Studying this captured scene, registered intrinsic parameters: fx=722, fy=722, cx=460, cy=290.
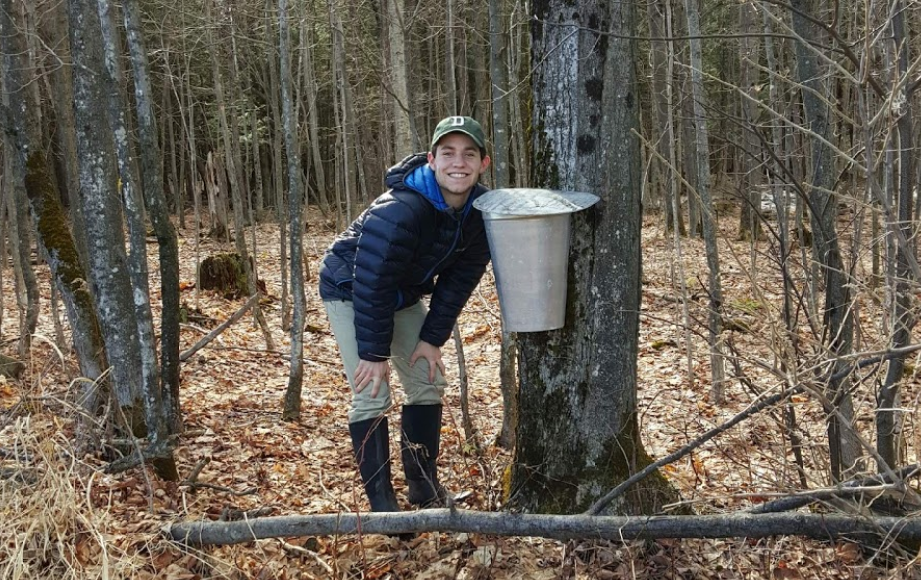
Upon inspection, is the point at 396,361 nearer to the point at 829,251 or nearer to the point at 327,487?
the point at 327,487

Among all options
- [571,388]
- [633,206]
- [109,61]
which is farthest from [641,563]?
[109,61]

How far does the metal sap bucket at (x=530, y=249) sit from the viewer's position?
285 centimetres

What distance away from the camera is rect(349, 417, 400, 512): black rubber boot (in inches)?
134

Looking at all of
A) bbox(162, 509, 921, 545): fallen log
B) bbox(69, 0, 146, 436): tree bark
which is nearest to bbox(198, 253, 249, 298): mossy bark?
bbox(69, 0, 146, 436): tree bark

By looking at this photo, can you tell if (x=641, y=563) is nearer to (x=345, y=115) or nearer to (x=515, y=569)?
(x=515, y=569)

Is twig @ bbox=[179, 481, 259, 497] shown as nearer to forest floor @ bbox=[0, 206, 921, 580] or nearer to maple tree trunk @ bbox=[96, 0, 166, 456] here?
forest floor @ bbox=[0, 206, 921, 580]

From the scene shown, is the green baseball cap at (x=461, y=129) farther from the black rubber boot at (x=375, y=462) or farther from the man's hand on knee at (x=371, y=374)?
the black rubber boot at (x=375, y=462)

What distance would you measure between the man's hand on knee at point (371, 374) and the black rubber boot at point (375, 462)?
0.18 meters

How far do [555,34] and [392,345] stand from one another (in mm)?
1652

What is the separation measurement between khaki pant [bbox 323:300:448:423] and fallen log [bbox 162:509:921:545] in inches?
22.5

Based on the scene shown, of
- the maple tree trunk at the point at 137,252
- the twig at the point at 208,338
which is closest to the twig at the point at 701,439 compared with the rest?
the maple tree trunk at the point at 137,252

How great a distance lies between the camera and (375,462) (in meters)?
3.43

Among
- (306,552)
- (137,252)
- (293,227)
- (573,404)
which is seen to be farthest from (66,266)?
(573,404)

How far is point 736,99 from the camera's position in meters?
17.5
